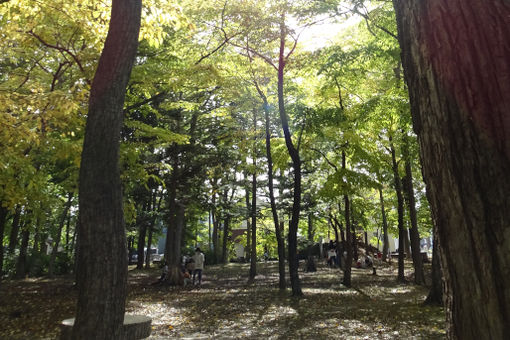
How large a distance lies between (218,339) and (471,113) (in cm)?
778

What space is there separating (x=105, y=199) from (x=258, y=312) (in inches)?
322

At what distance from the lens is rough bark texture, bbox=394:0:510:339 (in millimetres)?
1395

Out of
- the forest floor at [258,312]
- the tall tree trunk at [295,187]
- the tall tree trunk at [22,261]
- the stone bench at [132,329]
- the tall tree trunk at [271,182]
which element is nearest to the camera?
the stone bench at [132,329]

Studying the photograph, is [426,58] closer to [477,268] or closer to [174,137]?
[477,268]

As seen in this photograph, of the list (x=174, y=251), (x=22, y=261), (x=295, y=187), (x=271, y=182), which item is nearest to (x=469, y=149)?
(x=295, y=187)

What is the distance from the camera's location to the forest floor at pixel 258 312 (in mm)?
8391

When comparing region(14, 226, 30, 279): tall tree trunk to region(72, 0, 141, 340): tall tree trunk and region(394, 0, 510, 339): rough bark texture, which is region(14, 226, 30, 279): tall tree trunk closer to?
region(72, 0, 141, 340): tall tree trunk

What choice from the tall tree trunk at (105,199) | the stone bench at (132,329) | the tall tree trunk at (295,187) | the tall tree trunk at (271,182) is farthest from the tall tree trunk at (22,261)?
the tall tree trunk at (105,199)

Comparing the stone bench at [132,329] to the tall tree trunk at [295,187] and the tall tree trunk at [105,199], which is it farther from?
the tall tree trunk at [295,187]

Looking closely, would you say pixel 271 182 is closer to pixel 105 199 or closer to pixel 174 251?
pixel 174 251

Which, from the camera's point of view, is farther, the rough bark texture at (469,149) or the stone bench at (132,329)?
the stone bench at (132,329)

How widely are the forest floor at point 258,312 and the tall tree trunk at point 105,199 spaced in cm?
474

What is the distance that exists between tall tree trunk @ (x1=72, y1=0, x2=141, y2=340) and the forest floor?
474 cm

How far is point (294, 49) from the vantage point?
14992mm
